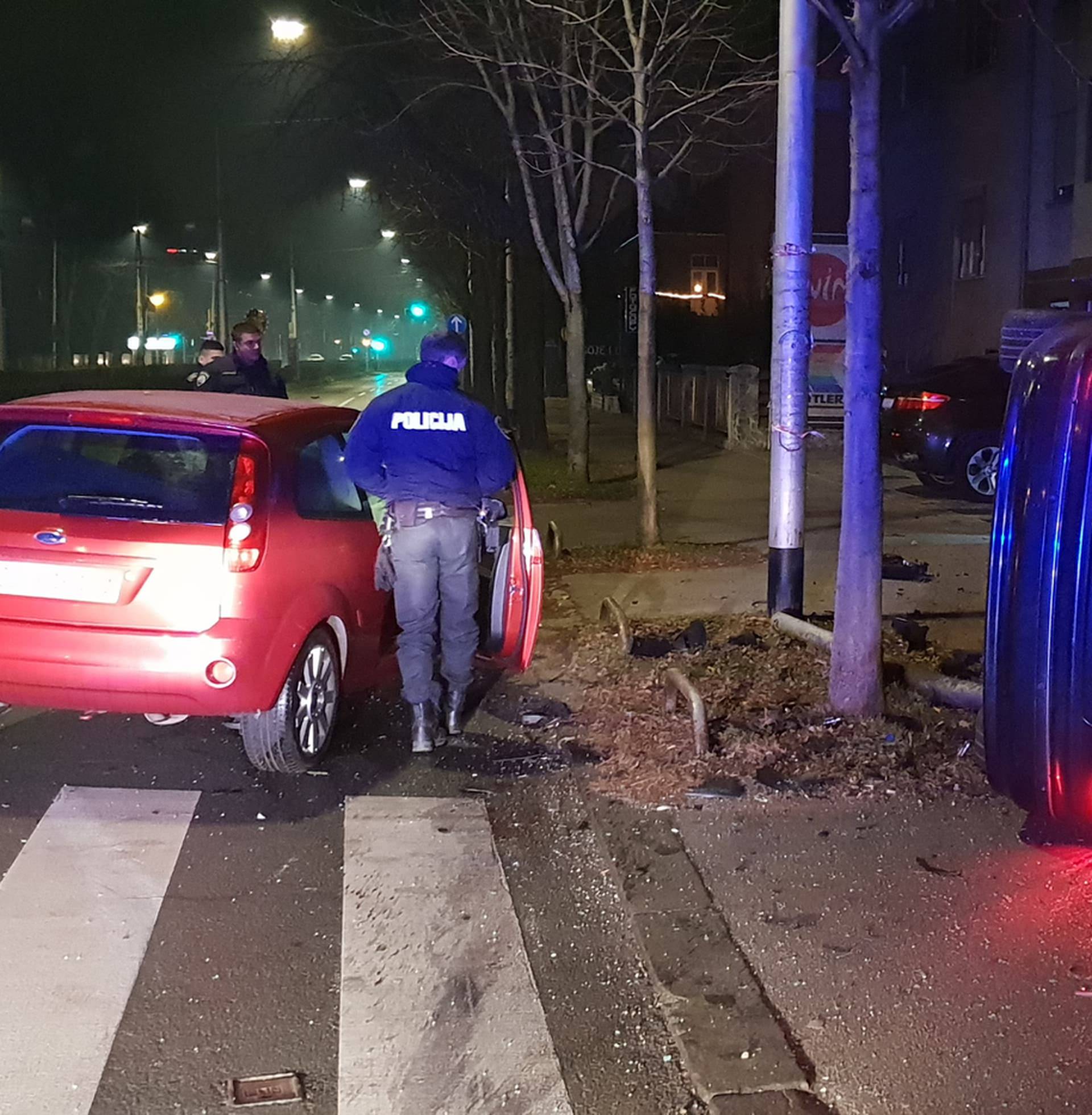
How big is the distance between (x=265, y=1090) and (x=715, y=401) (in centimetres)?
2224

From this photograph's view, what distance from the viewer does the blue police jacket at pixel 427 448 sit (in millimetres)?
5828

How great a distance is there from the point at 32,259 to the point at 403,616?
251 feet

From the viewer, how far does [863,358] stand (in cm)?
605

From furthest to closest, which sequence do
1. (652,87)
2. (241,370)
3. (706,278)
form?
(706,278) → (652,87) → (241,370)

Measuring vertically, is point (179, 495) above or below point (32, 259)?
below

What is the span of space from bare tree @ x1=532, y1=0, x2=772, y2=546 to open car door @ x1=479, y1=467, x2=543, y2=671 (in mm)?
4587

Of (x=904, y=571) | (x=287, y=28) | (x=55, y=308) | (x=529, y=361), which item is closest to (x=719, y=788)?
(x=904, y=571)

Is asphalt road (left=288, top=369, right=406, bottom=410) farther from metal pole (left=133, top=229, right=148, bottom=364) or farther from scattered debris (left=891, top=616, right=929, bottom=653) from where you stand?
scattered debris (left=891, top=616, right=929, bottom=653)

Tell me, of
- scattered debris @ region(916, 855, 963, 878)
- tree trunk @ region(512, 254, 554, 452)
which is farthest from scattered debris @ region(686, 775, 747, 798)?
tree trunk @ region(512, 254, 554, 452)

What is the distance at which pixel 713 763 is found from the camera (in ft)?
19.1

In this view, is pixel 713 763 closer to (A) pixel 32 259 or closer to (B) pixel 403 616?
(B) pixel 403 616

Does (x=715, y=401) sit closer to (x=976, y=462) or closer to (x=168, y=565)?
(x=976, y=462)

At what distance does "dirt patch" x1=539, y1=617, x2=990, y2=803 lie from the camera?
5.64 metres

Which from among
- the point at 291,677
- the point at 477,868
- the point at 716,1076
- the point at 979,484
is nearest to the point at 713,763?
the point at 477,868
